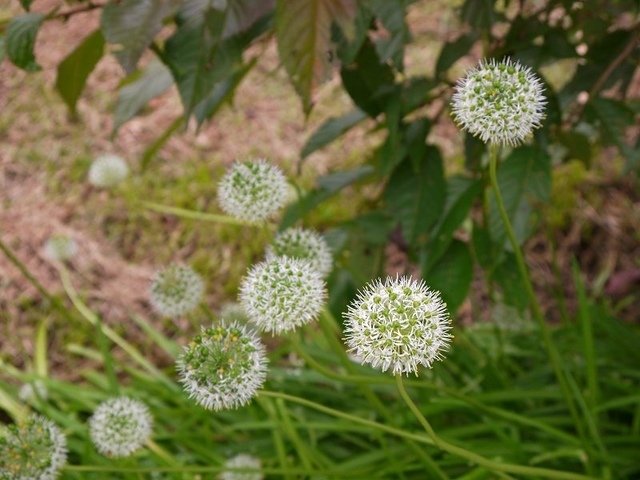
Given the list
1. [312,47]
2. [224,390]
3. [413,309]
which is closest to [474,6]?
[312,47]

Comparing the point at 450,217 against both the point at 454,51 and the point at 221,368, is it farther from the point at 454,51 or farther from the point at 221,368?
the point at 221,368

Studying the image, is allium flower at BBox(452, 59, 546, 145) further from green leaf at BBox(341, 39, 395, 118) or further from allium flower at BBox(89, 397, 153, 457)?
allium flower at BBox(89, 397, 153, 457)

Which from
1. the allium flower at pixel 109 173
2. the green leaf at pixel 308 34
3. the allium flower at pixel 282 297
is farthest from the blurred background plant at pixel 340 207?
the allium flower at pixel 109 173

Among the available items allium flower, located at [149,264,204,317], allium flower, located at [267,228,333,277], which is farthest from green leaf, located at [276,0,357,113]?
allium flower, located at [149,264,204,317]

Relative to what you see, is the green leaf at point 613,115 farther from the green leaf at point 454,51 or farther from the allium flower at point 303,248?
the allium flower at point 303,248

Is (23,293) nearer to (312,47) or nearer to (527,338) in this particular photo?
(527,338)

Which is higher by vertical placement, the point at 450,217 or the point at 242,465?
the point at 450,217

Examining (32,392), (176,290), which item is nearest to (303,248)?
(176,290)
